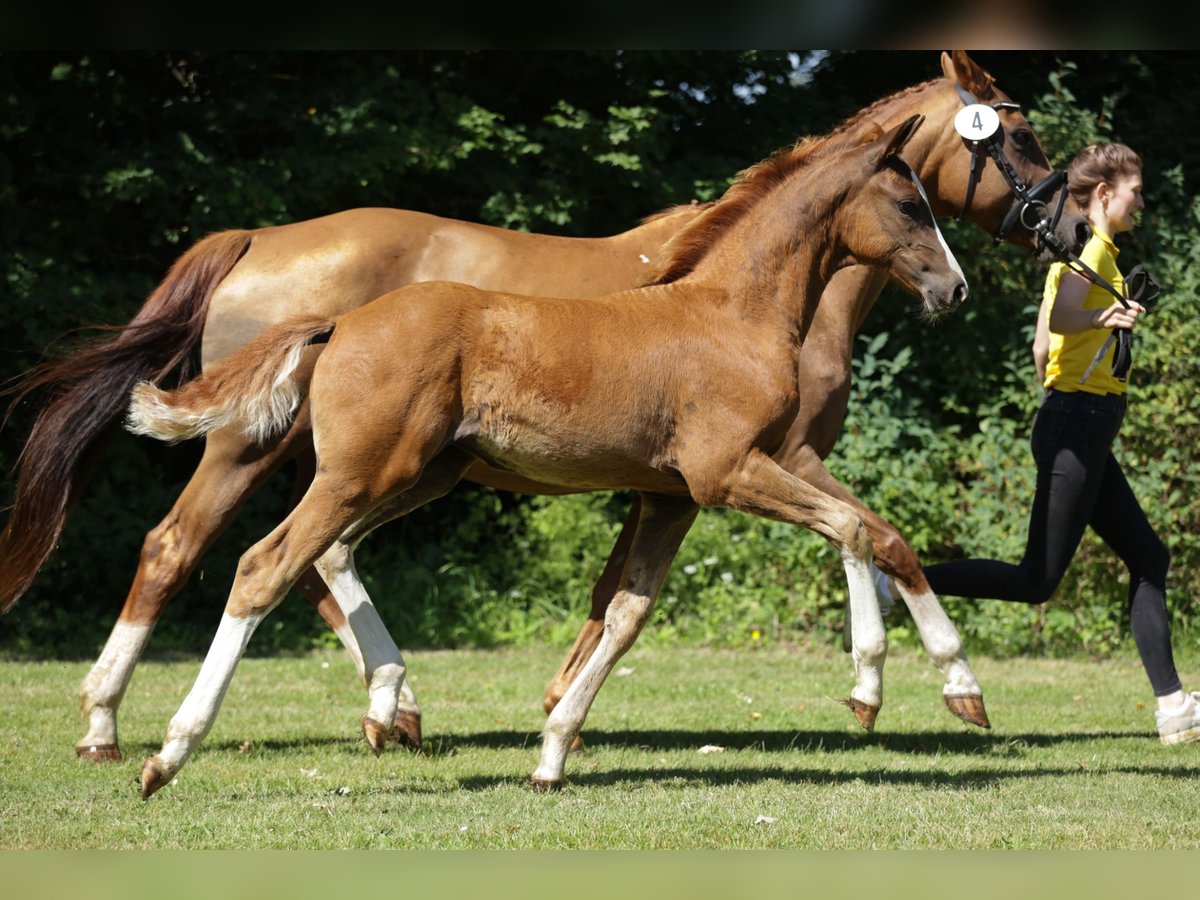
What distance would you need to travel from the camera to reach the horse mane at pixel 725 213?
5.23 m

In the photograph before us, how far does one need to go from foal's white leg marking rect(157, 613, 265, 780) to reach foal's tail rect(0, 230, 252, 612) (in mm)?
1778

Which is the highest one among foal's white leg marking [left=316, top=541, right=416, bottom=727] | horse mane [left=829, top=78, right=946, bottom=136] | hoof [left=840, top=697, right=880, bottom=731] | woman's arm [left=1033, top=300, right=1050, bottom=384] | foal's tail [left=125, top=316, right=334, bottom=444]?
horse mane [left=829, top=78, right=946, bottom=136]

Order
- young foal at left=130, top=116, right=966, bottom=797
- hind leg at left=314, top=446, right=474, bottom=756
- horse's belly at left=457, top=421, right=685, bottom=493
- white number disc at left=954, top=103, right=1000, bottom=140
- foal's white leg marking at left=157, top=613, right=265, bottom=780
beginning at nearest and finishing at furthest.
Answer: foal's white leg marking at left=157, top=613, right=265, bottom=780 → young foal at left=130, top=116, right=966, bottom=797 → horse's belly at left=457, top=421, right=685, bottom=493 → hind leg at left=314, top=446, right=474, bottom=756 → white number disc at left=954, top=103, right=1000, bottom=140

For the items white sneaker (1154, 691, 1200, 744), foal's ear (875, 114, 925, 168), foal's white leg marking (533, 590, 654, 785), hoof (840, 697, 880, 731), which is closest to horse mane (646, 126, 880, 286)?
foal's ear (875, 114, 925, 168)

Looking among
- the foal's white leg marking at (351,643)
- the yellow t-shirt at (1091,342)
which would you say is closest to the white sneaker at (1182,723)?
the yellow t-shirt at (1091,342)

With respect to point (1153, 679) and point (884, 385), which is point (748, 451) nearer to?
point (1153, 679)

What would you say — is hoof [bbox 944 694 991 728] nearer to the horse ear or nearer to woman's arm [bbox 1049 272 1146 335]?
woman's arm [bbox 1049 272 1146 335]

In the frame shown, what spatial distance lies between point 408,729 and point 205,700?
1.71m

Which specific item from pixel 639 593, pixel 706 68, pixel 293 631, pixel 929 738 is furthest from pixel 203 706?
pixel 706 68

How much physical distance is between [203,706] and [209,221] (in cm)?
643

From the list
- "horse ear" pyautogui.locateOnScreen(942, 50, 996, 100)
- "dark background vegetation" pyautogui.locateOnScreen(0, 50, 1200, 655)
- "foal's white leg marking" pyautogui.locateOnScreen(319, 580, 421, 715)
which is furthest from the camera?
"dark background vegetation" pyautogui.locateOnScreen(0, 50, 1200, 655)

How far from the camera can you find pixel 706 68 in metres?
11.0

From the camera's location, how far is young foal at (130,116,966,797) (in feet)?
14.6

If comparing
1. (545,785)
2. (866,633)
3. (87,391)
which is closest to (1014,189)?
(866,633)
